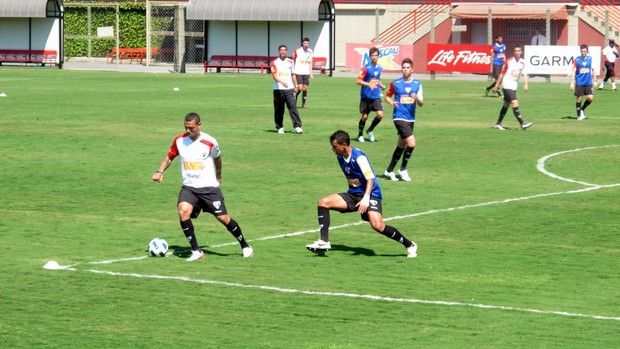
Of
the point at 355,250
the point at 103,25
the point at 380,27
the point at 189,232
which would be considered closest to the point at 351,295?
the point at 189,232

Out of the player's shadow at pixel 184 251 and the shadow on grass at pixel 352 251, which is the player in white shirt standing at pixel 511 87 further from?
the player's shadow at pixel 184 251

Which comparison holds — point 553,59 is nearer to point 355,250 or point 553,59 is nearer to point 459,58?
point 459,58

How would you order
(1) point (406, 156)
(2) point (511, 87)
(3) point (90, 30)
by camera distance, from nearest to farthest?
(1) point (406, 156), (2) point (511, 87), (3) point (90, 30)

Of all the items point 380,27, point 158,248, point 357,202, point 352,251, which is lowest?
point 352,251

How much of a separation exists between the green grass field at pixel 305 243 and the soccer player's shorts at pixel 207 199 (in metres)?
0.66

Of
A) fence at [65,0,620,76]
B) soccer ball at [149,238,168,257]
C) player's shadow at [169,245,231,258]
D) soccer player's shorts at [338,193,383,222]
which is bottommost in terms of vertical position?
player's shadow at [169,245,231,258]

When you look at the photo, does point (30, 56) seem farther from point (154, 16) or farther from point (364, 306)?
point (364, 306)

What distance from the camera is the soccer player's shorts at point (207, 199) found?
1577 cm

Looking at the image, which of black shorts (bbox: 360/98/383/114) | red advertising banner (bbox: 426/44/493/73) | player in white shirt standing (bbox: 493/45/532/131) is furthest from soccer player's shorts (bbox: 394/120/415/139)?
red advertising banner (bbox: 426/44/493/73)

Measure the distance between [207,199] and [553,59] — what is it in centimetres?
4723

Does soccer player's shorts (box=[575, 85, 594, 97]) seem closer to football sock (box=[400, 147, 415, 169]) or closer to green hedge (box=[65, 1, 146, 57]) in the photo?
football sock (box=[400, 147, 415, 169])

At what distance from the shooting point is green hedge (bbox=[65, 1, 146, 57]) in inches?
3246

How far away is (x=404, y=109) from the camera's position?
79.2 ft

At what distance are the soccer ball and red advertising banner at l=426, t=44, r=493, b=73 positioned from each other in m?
48.6
